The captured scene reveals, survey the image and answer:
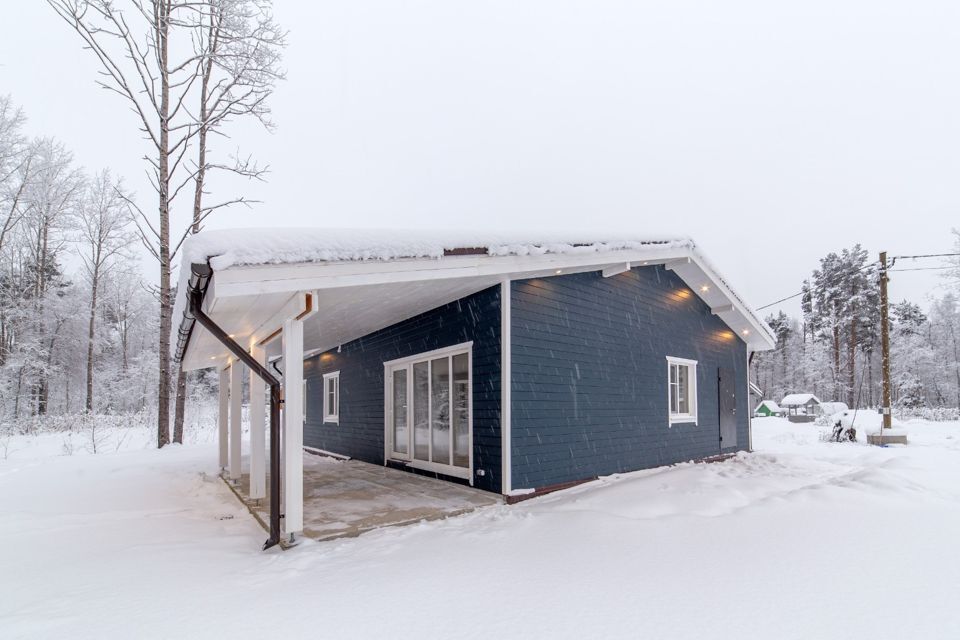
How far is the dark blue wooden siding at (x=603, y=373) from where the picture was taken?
236 inches

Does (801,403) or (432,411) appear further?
(801,403)

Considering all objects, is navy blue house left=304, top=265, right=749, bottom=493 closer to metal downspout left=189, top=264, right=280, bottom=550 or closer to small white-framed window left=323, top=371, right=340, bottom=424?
small white-framed window left=323, top=371, right=340, bottom=424

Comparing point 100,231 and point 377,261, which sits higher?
point 100,231

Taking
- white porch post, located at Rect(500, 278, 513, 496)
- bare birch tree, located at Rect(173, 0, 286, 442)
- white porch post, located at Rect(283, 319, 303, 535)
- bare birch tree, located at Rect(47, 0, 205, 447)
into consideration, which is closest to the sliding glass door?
white porch post, located at Rect(500, 278, 513, 496)

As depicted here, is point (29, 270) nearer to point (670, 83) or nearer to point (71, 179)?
point (71, 179)

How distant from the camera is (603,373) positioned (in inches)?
279

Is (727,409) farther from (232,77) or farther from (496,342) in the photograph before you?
(232,77)

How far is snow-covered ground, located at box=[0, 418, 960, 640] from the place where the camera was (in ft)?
9.08

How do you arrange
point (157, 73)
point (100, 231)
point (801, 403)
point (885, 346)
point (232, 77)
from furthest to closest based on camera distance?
point (801, 403) → point (100, 231) → point (885, 346) → point (232, 77) → point (157, 73)

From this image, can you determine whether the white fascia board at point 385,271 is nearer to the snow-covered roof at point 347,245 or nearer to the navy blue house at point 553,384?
the snow-covered roof at point 347,245

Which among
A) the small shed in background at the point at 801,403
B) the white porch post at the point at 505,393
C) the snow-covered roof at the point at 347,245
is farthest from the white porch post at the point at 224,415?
the small shed in background at the point at 801,403

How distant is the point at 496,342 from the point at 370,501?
2.16 metres

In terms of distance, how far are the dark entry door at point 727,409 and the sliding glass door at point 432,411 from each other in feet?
18.6

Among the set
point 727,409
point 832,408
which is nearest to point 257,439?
point 727,409
